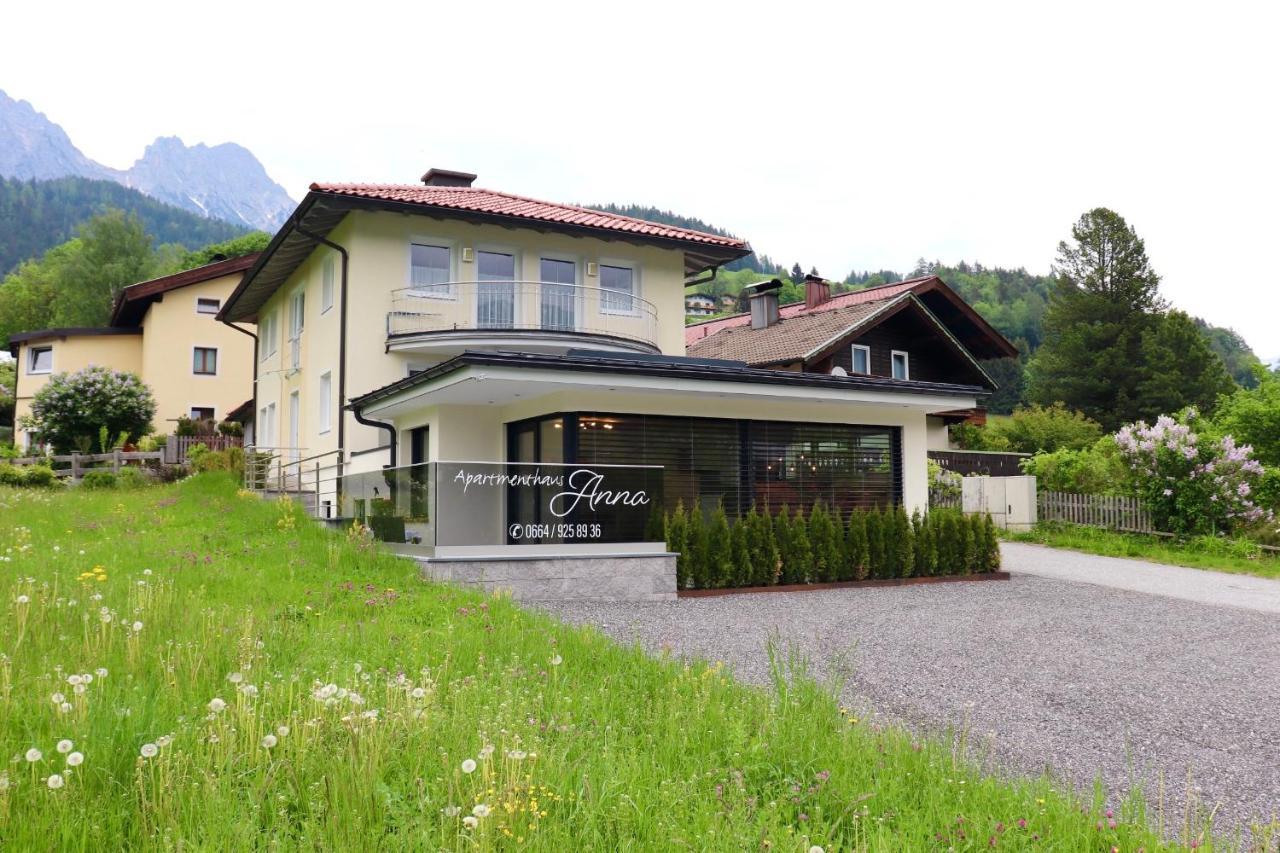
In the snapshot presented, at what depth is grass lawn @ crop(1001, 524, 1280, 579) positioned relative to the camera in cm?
1745

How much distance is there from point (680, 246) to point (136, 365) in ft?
91.6

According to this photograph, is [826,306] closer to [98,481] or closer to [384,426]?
[384,426]

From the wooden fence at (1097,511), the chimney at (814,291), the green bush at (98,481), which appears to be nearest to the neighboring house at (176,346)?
the green bush at (98,481)

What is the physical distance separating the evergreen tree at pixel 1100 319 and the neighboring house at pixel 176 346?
40.0 m

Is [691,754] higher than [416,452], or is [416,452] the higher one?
[416,452]

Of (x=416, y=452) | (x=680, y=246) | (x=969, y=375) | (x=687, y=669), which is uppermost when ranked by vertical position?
(x=680, y=246)

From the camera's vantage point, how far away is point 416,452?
16500 millimetres

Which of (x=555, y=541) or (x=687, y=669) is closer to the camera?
(x=687, y=669)

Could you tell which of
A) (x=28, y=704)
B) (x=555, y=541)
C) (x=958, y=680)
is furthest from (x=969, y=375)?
(x=28, y=704)

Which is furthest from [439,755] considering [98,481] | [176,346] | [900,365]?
[176,346]

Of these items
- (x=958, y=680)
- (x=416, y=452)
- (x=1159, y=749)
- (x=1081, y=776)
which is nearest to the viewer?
(x=1081, y=776)

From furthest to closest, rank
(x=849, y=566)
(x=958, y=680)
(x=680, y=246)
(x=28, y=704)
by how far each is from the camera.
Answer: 1. (x=680, y=246)
2. (x=849, y=566)
3. (x=958, y=680)
4. (x=28, y=704)

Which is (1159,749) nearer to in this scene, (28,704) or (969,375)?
(28,704)

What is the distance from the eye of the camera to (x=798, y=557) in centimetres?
1304
